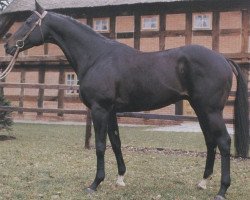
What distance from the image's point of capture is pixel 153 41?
2012cm

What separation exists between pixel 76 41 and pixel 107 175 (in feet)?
6.95

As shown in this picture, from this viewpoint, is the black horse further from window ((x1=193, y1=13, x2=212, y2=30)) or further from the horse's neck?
window ((x1=193, y1=13, x2=212, y2=30))

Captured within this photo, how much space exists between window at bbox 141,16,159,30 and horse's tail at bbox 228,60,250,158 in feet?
46.7

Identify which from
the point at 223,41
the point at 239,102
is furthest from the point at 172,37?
the point at 239,102

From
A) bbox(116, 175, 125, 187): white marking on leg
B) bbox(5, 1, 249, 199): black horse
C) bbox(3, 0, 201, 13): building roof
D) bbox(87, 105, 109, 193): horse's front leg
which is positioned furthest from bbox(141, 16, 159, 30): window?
bbox(87, 105, 109, 193): horse's front leg

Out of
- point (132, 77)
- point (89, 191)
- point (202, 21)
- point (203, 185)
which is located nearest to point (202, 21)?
point (202, 21)

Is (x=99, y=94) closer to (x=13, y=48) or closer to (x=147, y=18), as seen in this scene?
(x=13, y=48)

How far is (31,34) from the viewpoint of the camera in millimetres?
5859

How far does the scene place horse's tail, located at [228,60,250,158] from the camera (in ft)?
19.7

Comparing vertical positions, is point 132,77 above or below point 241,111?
above

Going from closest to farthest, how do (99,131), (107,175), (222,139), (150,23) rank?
(222,139) < (99,131) < (107,175) < (150,23)

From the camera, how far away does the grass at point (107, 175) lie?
5.39 m

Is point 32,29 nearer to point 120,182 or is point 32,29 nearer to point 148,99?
point 148,99

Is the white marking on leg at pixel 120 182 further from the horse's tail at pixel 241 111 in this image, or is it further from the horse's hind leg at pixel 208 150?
the horse's tail at pixel 241 111
